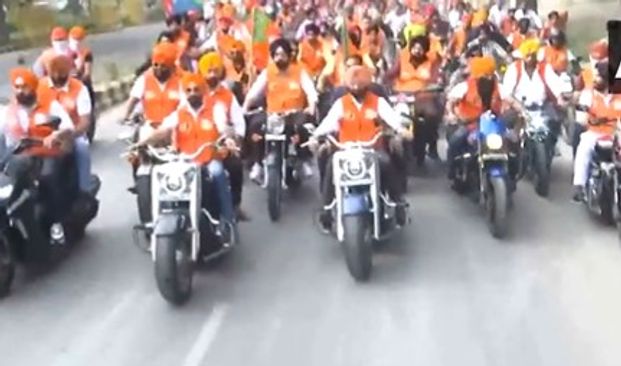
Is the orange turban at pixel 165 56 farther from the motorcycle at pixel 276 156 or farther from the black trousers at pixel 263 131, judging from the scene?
the black trousers at pixel 263 131

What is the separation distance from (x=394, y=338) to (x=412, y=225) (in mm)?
3605

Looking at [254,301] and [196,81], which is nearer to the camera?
[254,301]

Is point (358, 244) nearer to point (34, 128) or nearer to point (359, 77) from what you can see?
point (359, 77)

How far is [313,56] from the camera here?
51.2ft

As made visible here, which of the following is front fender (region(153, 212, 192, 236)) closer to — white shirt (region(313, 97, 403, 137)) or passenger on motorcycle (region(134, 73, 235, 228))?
passenger on motorcycle (region(134, 73, 235, 228))

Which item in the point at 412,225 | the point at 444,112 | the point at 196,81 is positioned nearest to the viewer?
the point at 196,81

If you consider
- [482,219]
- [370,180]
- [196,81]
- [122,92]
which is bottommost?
[122,92]

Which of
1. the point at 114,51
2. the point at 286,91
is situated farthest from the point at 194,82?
the point at 114,51

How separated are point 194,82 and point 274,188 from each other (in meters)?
2.05

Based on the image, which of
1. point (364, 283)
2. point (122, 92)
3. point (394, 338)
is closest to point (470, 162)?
point (364, 283)

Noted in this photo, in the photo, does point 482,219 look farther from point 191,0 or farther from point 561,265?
point 191,0

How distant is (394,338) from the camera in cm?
838

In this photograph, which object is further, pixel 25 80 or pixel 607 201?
pixel 607 201

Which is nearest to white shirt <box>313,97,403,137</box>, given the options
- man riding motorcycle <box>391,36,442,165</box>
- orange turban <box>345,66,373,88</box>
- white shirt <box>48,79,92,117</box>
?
orange turban <box>345,66,373,88</box>
